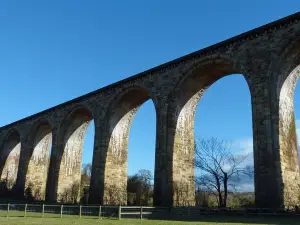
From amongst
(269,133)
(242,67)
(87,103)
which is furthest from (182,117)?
(87,103)

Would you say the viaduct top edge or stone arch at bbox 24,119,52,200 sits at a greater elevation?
the viaduct top edge

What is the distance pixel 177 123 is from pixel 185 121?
777 millimetres

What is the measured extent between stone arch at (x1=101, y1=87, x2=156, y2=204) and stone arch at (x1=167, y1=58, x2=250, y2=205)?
11.3ft

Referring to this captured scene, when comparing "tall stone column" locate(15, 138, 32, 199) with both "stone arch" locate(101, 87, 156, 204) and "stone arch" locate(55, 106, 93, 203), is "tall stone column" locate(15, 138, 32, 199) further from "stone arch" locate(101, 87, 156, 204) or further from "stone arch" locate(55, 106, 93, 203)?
"stone arch" locate(101, 87, 156, 204)

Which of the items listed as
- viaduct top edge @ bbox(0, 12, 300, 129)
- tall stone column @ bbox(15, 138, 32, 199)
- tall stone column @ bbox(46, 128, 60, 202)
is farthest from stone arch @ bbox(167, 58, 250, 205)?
tall stone column @ bbox(15, 138, 32, 199)

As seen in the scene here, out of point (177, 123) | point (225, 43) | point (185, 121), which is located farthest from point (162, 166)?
point (225, 43)

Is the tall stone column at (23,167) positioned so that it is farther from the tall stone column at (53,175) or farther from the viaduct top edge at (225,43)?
the viaduct top edge at (225,43)

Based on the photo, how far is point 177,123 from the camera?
784 inches

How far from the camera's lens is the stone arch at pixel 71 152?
27.4 m

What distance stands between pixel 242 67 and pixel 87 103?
13661 millimetres

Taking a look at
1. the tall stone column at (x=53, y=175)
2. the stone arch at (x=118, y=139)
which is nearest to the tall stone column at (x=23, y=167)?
the tall stone column at (x=53, y=175)

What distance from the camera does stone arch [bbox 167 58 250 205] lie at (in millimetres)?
18672

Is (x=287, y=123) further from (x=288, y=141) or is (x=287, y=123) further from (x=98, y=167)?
(x=98, y=167)

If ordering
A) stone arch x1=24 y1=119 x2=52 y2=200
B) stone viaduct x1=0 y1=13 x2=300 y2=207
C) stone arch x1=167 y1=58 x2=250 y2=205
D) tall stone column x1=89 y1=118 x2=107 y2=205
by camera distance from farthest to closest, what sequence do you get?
stone arch x1=24 y1=119 x2=52 y2=200 < tall stone column x1=89 y1=118 x2=107 y2=205 < stone arch x1=167 y1=58 x2=250 y2=205 < stone viaduct x1=0 y1=13 x2=300 y2=207
